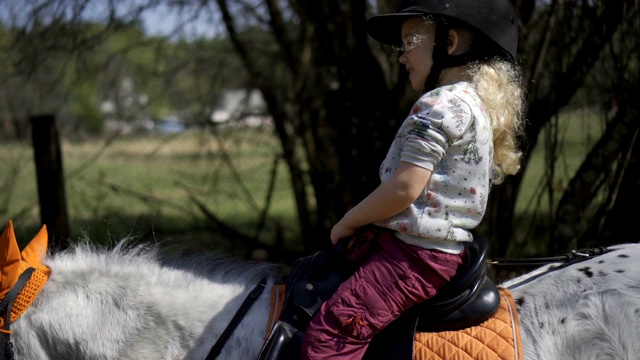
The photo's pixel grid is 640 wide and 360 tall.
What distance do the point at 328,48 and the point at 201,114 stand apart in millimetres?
3985

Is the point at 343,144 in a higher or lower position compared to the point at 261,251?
higher

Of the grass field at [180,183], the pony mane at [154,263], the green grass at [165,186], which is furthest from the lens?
the green grass at [165,186]

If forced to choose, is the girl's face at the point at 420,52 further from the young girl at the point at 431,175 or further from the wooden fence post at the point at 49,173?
the wooden fence post at the point at 49,173

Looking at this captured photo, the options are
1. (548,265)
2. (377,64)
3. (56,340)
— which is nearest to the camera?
(56,340)

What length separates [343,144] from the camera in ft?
18.5

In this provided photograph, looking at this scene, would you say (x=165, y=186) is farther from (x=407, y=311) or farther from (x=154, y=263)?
(x=407, y=311)

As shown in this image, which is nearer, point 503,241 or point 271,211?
point 503,241

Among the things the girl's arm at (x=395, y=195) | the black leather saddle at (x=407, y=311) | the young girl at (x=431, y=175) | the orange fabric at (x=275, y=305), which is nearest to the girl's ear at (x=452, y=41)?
the young girl at (x=431, y=175)

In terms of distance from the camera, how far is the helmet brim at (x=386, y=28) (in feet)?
8.39

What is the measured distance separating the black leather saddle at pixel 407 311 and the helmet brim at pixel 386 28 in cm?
87

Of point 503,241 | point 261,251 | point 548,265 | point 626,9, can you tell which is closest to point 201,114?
point 261,251

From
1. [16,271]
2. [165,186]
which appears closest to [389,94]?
[16,271]

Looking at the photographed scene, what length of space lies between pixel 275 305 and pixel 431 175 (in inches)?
27.3

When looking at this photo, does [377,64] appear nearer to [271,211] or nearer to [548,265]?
[548,265]
